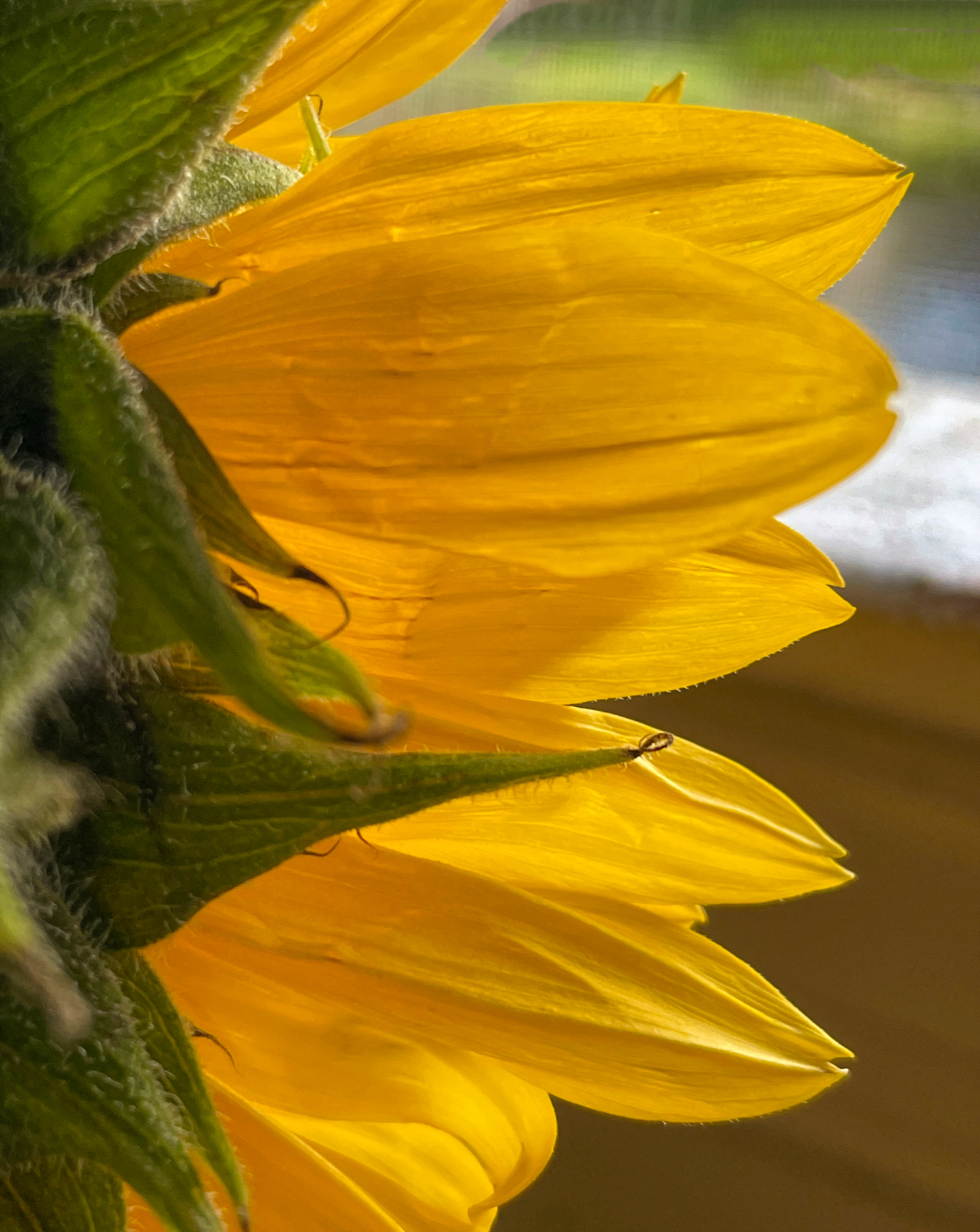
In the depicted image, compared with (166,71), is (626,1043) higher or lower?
lower

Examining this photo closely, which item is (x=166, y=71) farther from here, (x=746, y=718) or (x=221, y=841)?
(x=746, y=718)

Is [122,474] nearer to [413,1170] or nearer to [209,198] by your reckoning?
[209,198]

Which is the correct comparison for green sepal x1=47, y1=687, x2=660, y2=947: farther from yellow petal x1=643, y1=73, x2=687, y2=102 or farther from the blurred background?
the blurred background

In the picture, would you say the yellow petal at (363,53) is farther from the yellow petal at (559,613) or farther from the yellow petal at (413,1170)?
the yellow petal at (413,1170)

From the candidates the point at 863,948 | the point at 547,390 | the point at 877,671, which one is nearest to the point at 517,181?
the point at 547,390

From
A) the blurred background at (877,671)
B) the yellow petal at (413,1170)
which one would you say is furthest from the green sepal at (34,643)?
the blurred background at (877,671)

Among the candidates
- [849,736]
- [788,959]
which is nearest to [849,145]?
[849,736]
